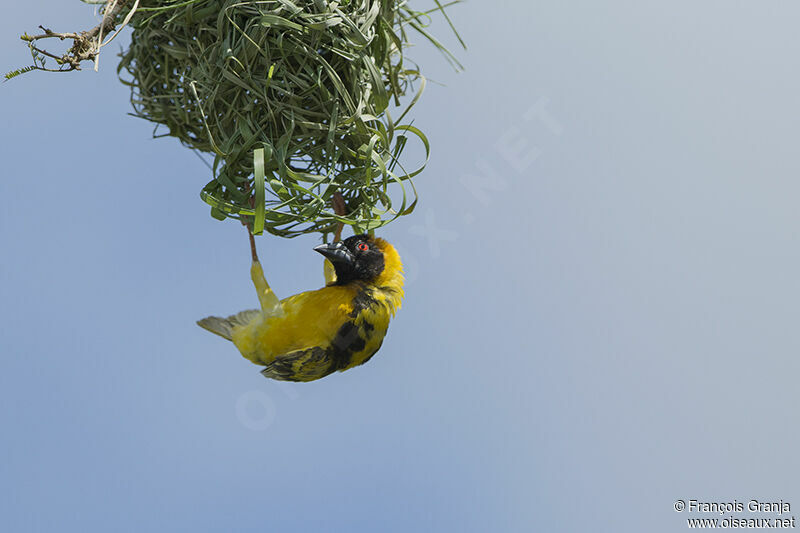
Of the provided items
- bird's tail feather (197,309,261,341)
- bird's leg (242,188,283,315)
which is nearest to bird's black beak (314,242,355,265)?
bird's leg (242,188,283,315)

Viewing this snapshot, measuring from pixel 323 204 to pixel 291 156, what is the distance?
0.61 feet

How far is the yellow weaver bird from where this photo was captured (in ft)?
6.61

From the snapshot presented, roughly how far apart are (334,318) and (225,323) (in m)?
0.41

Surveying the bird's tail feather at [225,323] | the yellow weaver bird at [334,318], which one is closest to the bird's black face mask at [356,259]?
the yellow weaver bird at [334,318]

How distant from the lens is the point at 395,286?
2107 mm

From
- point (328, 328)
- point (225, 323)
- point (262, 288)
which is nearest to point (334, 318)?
point (328, 328)

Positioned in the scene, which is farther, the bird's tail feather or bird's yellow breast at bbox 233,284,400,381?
the bird's tail feather

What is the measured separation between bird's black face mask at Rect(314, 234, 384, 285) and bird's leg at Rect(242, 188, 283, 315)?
7.9 inches

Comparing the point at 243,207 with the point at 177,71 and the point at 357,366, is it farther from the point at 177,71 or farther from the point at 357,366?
the point at 357,366

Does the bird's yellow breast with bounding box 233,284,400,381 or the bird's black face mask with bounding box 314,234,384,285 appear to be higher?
the bird's black face mask with bounding box 314,234,384,285

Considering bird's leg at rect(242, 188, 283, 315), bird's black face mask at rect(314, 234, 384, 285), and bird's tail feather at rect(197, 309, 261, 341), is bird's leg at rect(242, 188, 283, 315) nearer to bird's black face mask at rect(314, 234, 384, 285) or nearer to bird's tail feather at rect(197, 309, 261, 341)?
bird's tail feather at rect(197, 309, 261, 341)

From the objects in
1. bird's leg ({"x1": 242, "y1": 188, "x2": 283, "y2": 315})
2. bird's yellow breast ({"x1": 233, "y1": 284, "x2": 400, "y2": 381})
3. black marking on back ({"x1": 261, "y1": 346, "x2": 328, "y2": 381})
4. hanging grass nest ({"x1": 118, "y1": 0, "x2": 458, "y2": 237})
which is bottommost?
black marking on back ({"x1": 261, "y1": 346, "x2": 328, "y2": 381})

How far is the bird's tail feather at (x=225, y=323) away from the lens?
2.17 meters

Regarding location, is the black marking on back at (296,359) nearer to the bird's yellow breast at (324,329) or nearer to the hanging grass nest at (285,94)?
the bird's yellow breast at (324,329)
